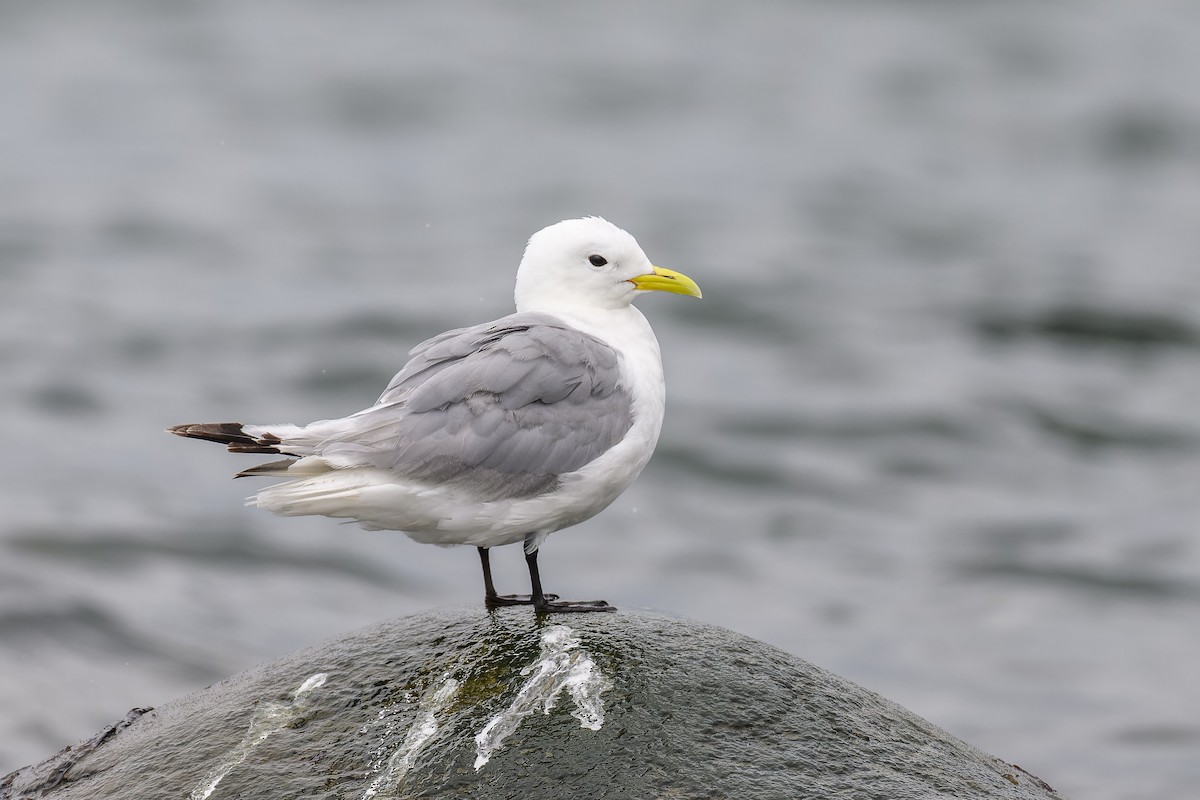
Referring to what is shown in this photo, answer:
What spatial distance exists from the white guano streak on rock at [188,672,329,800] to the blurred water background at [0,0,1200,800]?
353 cm

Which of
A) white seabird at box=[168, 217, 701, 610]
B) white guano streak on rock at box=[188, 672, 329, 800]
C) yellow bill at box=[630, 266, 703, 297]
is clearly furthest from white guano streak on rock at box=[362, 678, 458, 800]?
yellow bill at box=[630, 266, 703, 297]

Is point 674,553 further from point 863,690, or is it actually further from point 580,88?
point 580,88

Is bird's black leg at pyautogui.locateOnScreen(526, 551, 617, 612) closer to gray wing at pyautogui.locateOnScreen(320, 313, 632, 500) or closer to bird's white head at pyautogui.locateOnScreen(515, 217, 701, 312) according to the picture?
gray wing at pyautogui.locateOnScreen(320, 313, 632, 500)

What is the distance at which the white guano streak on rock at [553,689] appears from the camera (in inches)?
203


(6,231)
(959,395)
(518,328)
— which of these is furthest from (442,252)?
(518,328)

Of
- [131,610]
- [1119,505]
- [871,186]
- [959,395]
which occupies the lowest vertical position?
[131,610]

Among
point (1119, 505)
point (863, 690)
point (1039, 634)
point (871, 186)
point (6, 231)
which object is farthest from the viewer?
point (871, 186)

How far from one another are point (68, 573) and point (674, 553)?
5.24 m

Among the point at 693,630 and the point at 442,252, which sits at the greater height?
the point at 442,252

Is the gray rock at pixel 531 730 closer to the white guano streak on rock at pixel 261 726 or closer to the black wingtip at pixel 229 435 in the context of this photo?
the white guano streak on rock at pixel 261 726

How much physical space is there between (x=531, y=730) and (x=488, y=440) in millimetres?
1236

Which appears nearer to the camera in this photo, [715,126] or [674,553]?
[674,553]

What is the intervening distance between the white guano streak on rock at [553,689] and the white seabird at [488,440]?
1.89 feet

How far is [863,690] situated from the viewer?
5945 mm
